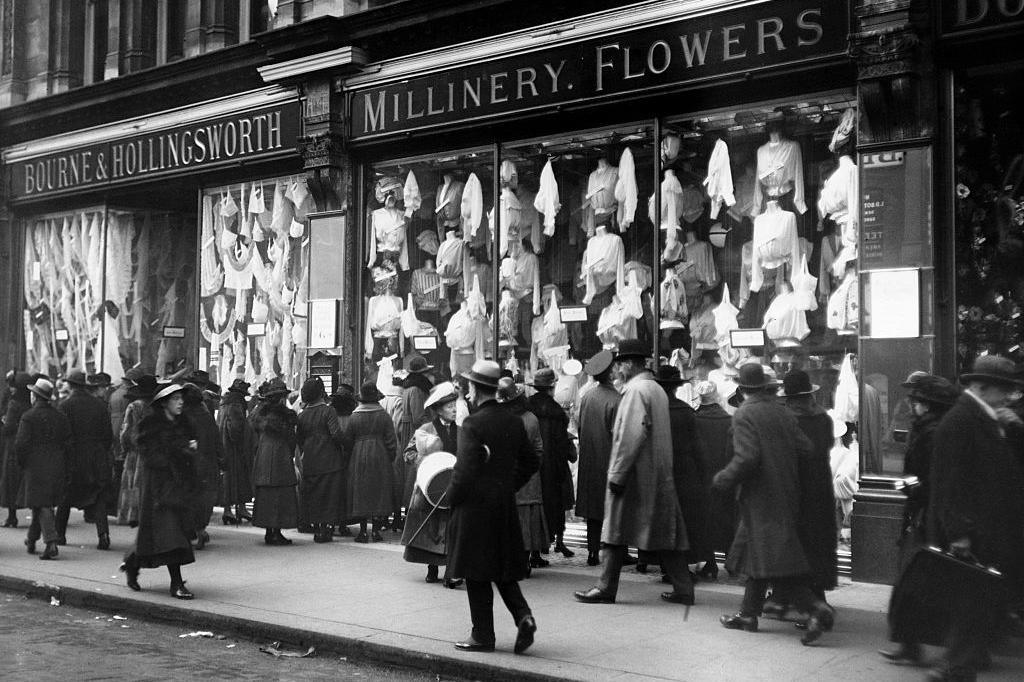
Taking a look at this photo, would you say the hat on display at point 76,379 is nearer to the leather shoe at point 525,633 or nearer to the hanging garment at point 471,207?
the hanging garment at point 471,207

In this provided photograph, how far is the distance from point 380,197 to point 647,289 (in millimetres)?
4365

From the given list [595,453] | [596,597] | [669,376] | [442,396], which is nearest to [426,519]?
[442,396]

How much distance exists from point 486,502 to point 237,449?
26.4ft

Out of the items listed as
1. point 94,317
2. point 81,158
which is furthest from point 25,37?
point 94,317

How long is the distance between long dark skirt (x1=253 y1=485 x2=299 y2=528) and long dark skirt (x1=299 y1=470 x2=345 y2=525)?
0.46 feet

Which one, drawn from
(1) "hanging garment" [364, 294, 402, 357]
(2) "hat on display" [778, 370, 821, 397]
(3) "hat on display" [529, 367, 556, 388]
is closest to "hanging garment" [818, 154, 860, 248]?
(2) "hat on display" [778, 370, 821, 397]

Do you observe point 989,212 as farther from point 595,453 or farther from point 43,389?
point 43,389

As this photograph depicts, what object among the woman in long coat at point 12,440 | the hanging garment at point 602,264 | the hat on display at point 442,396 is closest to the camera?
the hat on display at point 442,396

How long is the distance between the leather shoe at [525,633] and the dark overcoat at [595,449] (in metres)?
4.04

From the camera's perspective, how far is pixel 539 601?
9383mm

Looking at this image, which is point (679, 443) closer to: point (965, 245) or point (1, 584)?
point (965, 245)

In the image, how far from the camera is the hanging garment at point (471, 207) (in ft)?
47.2

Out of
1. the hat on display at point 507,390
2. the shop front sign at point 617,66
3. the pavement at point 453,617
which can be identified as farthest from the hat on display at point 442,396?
the shop front sign at point 617,66

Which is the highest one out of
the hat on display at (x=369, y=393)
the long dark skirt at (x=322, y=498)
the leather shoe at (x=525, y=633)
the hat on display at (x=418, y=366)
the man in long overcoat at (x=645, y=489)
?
the hat on display at (x=418, y=366)
